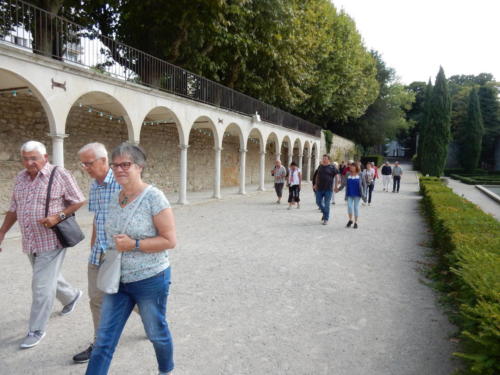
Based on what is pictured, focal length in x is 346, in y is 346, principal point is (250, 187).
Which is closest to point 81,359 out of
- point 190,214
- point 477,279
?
point 477,279

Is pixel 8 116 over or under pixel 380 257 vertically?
over

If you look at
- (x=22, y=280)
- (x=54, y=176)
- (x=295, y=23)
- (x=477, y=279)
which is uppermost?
(x=295, y=23)

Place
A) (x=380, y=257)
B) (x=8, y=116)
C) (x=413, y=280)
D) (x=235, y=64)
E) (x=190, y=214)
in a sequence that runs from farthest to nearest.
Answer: (x=235, y=64)
(x=190, y=214)
(x=8, y=116)
(x=380, y=257)
(x=413, y=280)

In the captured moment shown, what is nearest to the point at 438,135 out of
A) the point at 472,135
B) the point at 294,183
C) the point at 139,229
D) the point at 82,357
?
the point at 472,135

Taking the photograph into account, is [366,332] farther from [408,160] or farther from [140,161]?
[408,160]

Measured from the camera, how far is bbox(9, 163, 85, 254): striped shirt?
2.89 metres

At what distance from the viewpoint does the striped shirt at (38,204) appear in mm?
2887

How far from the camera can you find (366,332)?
3.30 metres

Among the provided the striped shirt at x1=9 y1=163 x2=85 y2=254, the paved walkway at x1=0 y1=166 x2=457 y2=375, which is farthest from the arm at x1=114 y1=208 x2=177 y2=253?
the striped shirt at x1=9 y1=163 x2=85 y2=254

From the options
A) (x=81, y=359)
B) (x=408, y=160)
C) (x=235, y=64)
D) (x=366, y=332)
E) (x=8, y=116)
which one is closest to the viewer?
(x=81, y=359)

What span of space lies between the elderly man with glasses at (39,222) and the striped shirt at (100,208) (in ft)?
1.71

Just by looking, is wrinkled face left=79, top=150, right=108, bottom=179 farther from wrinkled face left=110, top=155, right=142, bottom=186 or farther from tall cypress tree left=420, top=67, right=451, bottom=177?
tall cypress tree left=420, top=67, right=451, bottom=177

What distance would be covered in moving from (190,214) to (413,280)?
7135 mm

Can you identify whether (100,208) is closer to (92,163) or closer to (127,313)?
(92,163)
